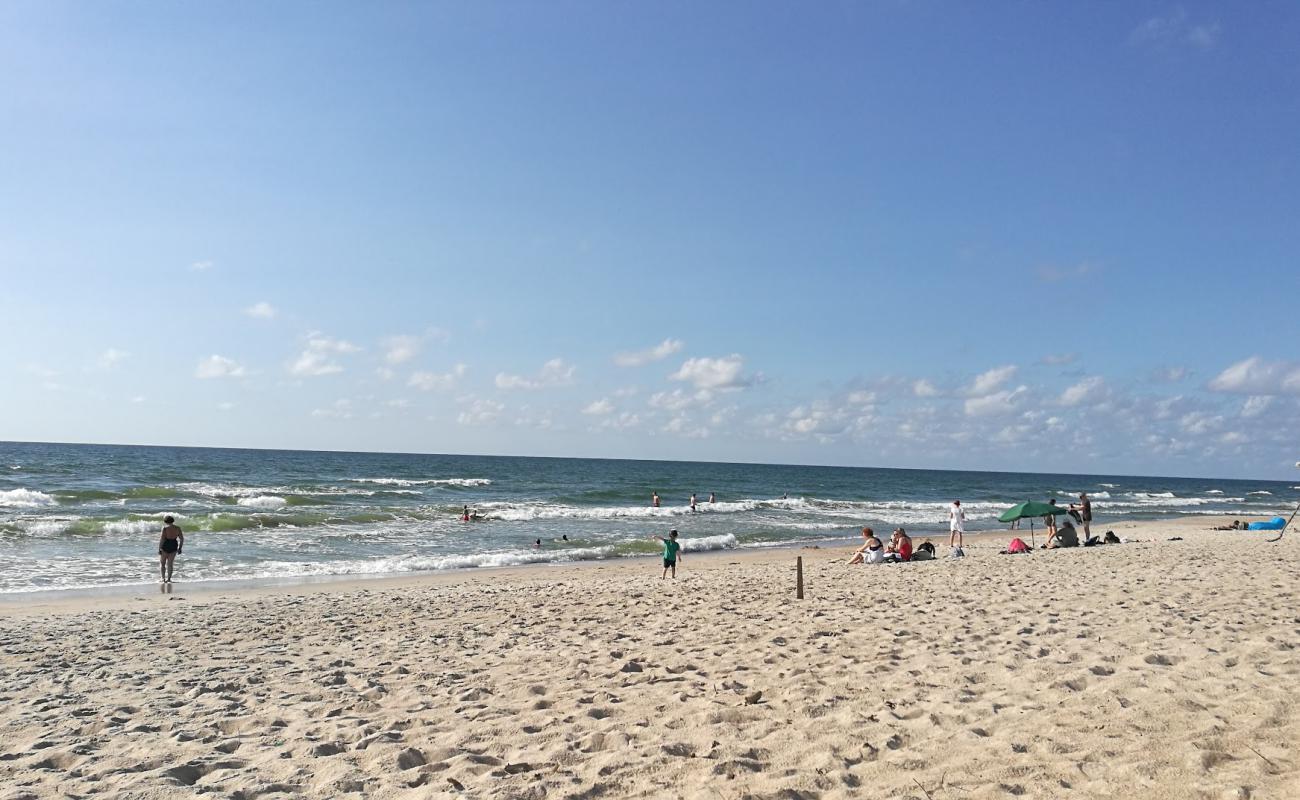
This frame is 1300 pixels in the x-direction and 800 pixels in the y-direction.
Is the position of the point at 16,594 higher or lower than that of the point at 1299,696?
lower

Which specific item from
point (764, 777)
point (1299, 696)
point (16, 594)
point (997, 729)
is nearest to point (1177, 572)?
point (1299, 696)

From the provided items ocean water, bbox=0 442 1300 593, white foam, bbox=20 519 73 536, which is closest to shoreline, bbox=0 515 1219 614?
ocean water, bbox=0 442 1300 593

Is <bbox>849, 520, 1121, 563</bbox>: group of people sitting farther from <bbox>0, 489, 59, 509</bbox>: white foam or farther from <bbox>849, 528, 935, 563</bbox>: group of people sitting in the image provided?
<bbox>0, 489, 59, 509</bbox>: white foam

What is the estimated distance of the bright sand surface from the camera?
478cm

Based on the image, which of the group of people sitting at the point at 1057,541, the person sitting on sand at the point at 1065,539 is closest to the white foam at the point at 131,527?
the group of people sitting at the point at 1057,541

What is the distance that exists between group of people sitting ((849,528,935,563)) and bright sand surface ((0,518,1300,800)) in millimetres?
5481

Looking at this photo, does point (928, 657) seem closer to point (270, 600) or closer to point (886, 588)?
point (886, 588)

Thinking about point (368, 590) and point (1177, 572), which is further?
point (368, 590)

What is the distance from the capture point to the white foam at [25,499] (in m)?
34.2

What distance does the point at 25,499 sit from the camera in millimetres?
35875

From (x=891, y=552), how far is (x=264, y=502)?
109ft

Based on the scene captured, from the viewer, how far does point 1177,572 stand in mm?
14055

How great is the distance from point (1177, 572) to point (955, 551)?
6.10 meters

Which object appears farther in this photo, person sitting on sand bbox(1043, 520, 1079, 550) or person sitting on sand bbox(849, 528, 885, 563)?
person sitting on sand bbox(1043, 520, 1079, 550)
